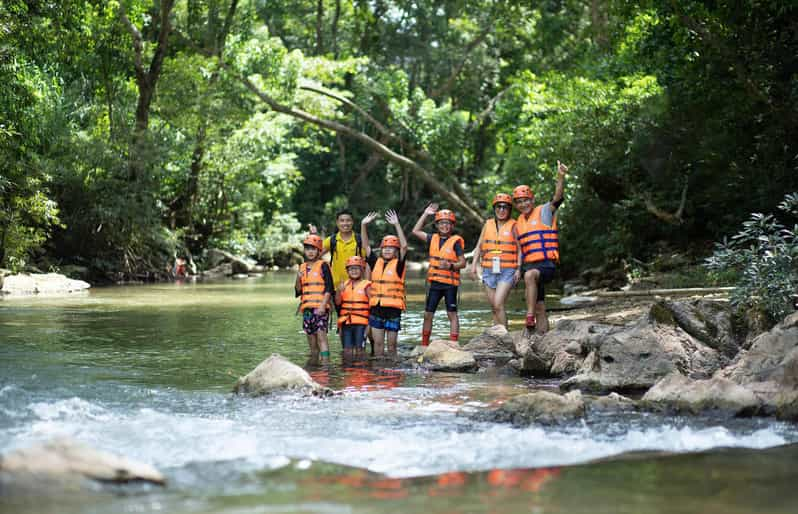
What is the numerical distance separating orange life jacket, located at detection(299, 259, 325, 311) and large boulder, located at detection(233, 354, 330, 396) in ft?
7.64

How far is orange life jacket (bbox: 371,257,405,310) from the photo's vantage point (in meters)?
11.5

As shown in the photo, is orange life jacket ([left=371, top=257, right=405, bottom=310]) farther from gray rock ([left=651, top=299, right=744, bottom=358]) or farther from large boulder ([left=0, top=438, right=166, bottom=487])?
large boulder ([left=0, top=438, right=166, bottom=487])

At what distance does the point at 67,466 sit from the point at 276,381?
340cm

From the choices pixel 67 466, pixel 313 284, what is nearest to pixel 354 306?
pixel 313 284

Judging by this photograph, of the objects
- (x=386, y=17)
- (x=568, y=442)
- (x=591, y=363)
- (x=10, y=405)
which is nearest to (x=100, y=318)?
(x=10, y=405)

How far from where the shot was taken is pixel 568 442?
659cm

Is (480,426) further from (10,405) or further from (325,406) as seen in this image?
(10,405)

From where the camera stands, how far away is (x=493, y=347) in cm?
1156

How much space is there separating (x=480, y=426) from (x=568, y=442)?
0.81 metres

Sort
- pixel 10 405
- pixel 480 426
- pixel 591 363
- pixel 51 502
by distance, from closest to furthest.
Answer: pixel 51 502, pixel 480 426, pixel 10 405, pixel 591 363

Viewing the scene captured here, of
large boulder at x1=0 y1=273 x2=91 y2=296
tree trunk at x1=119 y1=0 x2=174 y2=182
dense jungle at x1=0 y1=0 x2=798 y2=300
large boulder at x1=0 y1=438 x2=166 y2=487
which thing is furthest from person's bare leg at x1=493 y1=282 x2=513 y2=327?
tree trunk at x1=119 y1=0 x2=174 y2=182

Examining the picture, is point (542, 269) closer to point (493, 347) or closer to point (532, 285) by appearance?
point (532, 285)

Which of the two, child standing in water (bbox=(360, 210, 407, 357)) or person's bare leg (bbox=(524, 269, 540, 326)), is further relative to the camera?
person's bare leg (bbox=(524, 269, 540, 326))

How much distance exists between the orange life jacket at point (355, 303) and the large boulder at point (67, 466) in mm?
5870
